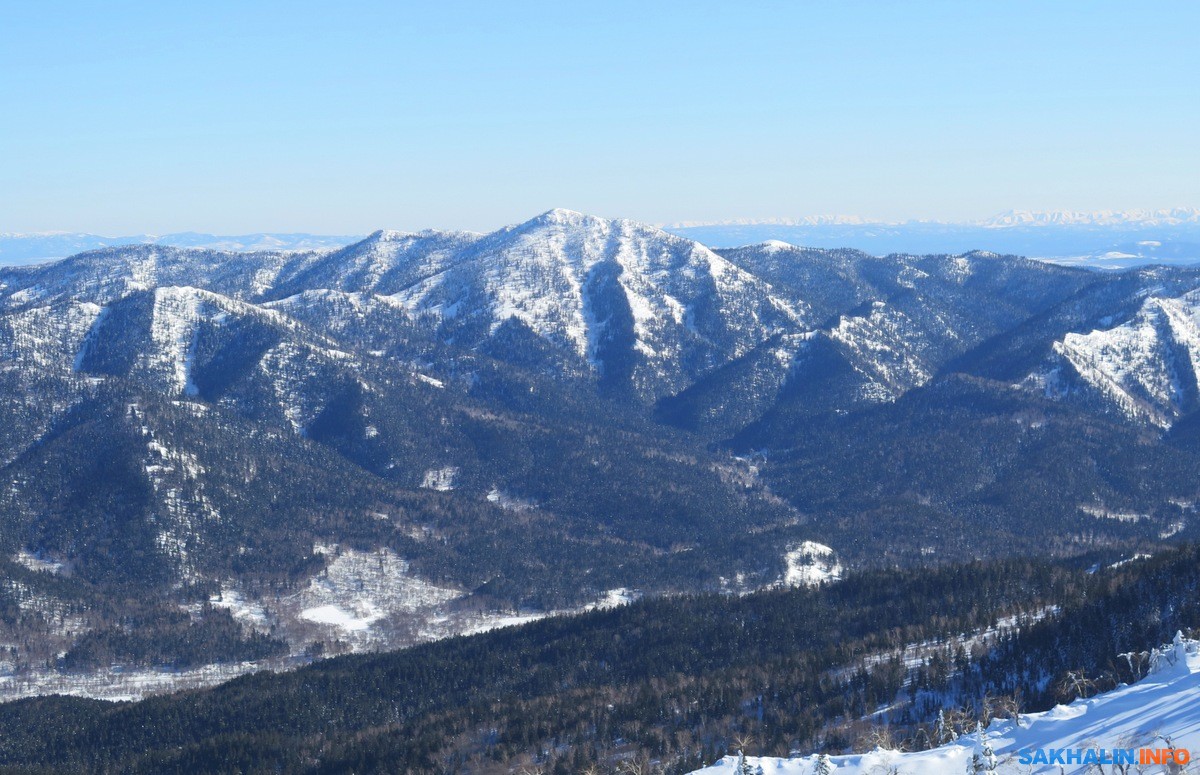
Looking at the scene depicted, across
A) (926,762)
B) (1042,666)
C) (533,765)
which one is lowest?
(533,765)

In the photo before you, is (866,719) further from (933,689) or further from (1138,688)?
(1138,688)

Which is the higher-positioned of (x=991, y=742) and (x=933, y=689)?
(x=991, y=742)

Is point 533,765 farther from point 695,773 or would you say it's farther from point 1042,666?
point 1042,666

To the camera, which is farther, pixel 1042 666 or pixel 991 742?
pixel 1042 666

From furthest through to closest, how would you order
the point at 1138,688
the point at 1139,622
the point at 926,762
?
the point at 1139,622 → the point at 1138,688 → the point at 926,762

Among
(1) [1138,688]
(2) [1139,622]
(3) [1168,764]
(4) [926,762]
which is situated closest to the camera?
(3) [1168,764]

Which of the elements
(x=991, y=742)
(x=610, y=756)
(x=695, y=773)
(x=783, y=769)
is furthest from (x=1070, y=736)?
(x=610, y=756)
